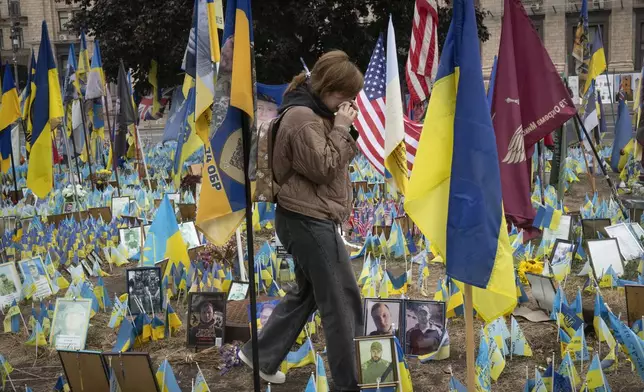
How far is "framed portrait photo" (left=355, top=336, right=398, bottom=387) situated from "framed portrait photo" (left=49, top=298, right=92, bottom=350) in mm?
2422

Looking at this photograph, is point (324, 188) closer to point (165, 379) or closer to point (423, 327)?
point (165, 379)

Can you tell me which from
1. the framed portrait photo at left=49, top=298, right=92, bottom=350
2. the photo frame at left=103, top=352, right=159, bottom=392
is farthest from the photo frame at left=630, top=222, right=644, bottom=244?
the photo frame at left=103, top=352, right=159, bottom=392

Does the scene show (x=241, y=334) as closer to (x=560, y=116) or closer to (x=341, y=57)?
(x=341, y=57)

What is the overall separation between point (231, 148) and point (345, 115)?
680 millimetres

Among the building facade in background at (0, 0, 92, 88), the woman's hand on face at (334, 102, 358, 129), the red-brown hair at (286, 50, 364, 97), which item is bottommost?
the woman's hand on face at (334, 102, 358, 129)

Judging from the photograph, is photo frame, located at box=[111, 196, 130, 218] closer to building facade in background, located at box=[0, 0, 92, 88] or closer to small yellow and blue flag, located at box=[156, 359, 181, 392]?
small yellow and blue flag, located at box=[156, 359, 181, 392]

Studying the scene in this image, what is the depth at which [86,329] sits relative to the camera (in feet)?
18.5

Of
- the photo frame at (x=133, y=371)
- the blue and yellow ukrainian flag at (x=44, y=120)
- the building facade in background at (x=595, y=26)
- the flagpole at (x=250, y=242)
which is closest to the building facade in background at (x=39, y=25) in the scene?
the building facade in background at (x=595, y=26)

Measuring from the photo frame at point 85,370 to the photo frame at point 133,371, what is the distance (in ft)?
0.29

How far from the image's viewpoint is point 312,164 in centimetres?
393

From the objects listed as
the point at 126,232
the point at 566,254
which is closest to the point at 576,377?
the point at 566,254

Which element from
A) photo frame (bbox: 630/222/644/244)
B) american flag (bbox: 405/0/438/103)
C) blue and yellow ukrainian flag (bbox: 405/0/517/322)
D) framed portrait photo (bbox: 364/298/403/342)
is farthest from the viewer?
american flag (bbox: 405/0/438/103)

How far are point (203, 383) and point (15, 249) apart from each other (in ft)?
18.1

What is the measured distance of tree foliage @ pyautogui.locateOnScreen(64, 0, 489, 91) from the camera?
72.3ft
